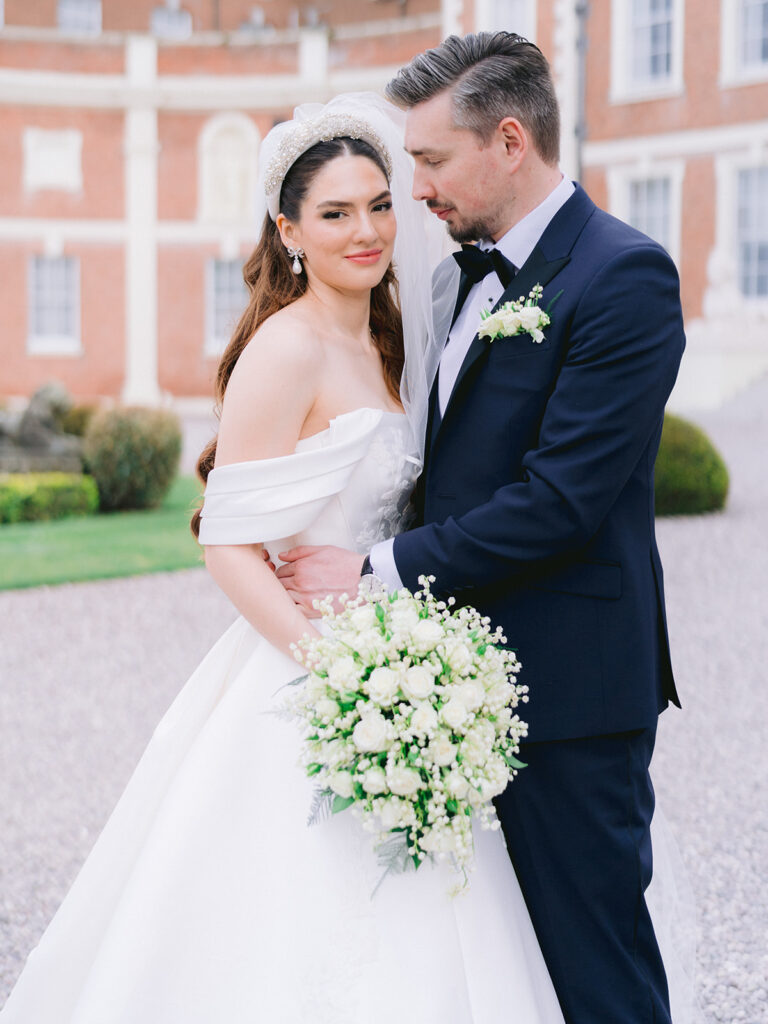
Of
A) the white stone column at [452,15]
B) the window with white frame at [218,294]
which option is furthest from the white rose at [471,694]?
the window with white frame at [218,294]

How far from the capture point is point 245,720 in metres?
2.63

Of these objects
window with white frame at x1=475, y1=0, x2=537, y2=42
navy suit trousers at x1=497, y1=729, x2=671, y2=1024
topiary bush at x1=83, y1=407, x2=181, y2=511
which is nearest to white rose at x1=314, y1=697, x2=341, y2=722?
navy suit trousers at x1=497, y1=729, x2=671, y2=1024

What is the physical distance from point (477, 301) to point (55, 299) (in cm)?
2570

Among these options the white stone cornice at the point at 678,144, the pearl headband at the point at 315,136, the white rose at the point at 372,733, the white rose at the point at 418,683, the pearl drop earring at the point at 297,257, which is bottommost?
the white rose at the point at 372,733

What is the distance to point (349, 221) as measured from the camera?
9.05 feet

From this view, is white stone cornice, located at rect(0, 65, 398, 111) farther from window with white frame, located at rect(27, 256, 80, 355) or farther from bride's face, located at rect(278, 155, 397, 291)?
bride's face, located at rect(278, 155, 397, 291)

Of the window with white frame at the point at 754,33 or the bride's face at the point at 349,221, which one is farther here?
the window with white frame at the point at 754,33

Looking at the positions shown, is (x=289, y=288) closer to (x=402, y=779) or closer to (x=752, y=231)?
(x=402, y=779)

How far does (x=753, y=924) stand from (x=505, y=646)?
7.18 feet

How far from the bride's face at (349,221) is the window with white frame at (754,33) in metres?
21.1

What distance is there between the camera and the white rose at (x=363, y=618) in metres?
2.21

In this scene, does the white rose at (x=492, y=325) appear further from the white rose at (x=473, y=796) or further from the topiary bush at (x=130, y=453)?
the topiary bush at (x=130, y=453)

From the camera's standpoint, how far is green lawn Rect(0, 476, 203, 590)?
10.2 m

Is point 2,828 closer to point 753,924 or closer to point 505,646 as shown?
point 753,924
